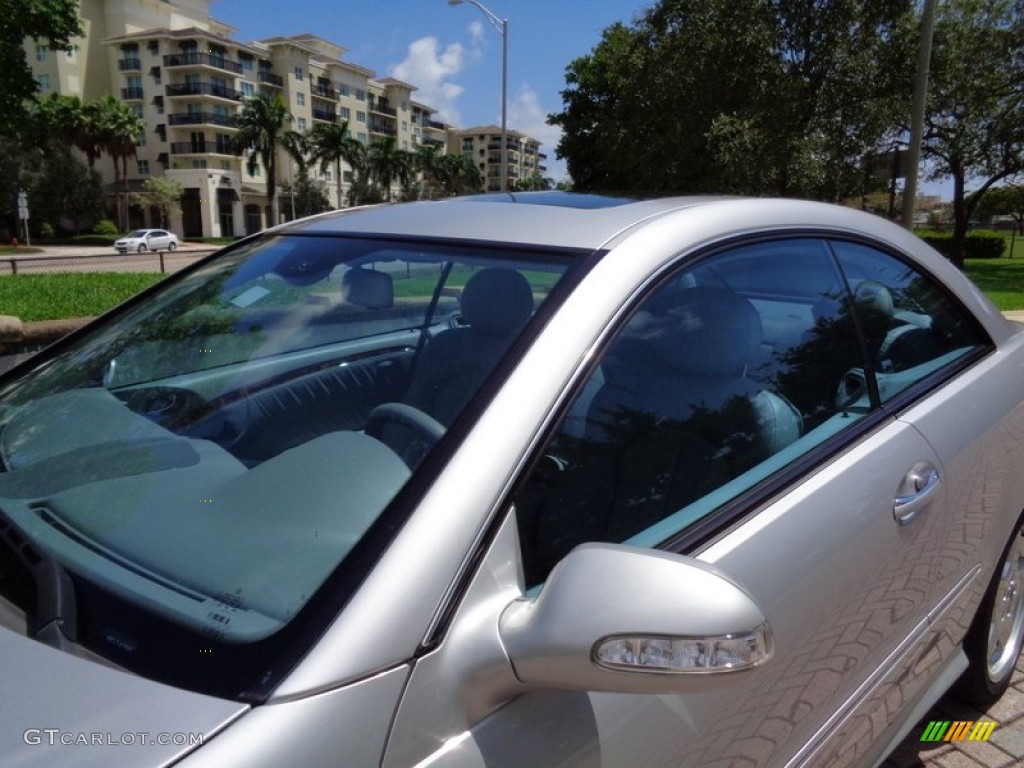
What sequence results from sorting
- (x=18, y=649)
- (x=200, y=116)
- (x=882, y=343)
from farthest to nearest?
(x=200, y=116) → (x=882, y=343) → (x=18, y=649)

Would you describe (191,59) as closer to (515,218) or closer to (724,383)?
(515,218)

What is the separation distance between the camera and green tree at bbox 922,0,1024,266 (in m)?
22.2

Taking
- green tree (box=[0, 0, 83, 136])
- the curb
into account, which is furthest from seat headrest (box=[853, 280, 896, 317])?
green tree (box=[0, 0, 83, 136])

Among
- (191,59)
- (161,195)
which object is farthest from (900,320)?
(191,59)

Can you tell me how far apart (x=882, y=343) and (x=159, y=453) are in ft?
6.18

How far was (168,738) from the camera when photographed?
93 cm

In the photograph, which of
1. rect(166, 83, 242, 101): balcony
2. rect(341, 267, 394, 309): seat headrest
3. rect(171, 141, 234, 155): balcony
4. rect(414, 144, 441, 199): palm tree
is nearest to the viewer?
rect(341, 267, 394, 309): seat headrest

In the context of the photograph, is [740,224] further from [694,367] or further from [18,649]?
[18,649]

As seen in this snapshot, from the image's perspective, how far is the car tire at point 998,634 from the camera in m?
2.53

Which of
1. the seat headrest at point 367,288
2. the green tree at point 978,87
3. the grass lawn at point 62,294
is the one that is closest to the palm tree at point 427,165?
the green tree at point 978,87

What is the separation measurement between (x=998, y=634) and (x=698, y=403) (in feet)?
5.67

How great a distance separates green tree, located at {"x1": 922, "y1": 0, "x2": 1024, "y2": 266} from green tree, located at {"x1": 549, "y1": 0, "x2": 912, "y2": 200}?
3.81 metres

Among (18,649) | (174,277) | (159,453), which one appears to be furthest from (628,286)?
(174,277)

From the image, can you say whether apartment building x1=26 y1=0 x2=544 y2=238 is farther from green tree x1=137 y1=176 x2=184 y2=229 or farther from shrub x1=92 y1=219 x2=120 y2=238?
shrub x1=92 y1=219 x2=120 y2=238
